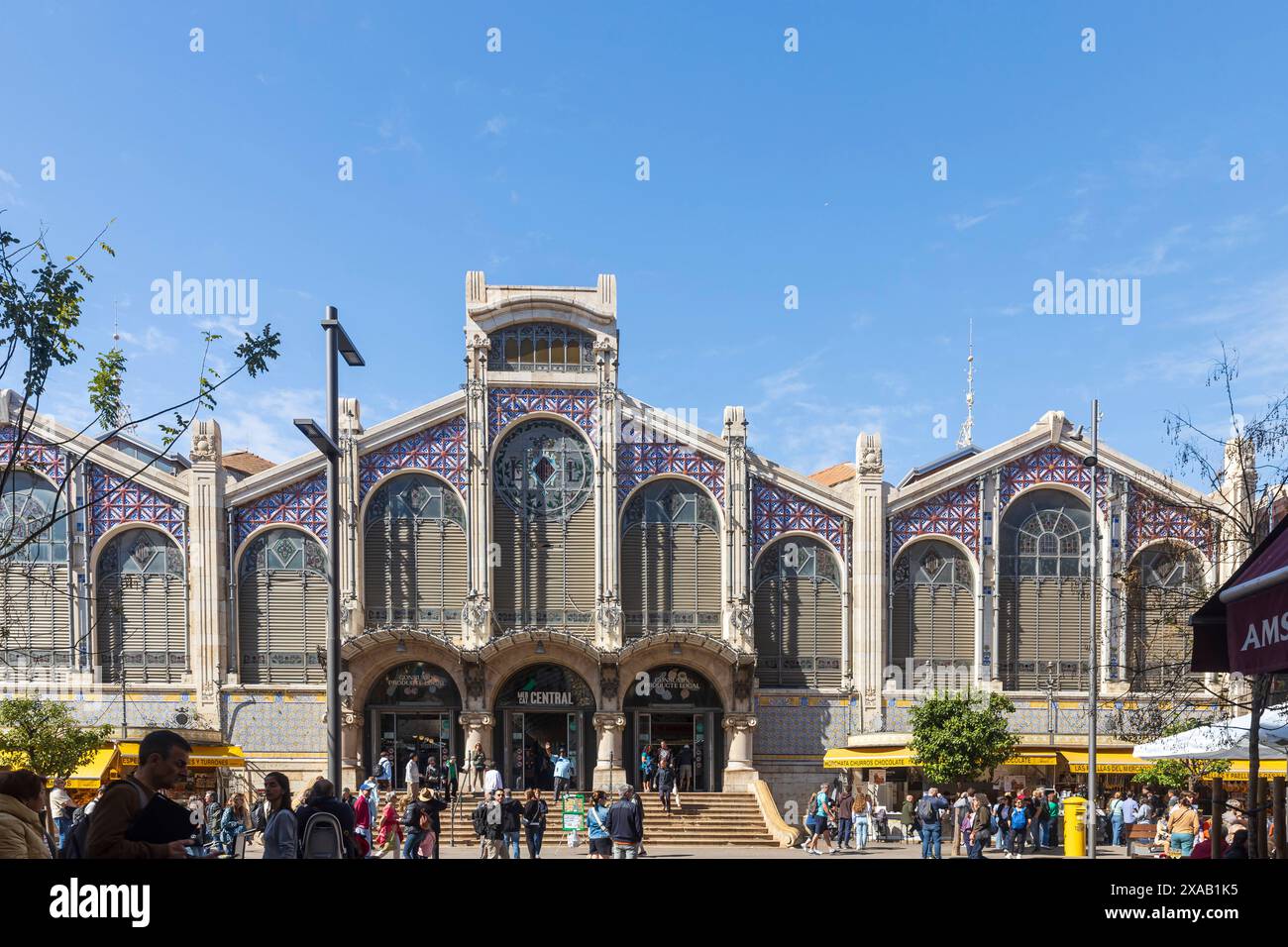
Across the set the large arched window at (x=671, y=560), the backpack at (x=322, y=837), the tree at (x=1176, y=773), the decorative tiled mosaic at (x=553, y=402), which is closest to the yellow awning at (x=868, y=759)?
the large arched window at (x=671, y=560)

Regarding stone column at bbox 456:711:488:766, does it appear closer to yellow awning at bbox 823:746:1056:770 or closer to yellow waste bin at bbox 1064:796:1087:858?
yellow awning at bbox 823:746:1056:770

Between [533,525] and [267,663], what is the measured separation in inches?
351

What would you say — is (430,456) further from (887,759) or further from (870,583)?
(887,759)

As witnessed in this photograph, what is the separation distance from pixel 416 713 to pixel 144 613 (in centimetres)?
861

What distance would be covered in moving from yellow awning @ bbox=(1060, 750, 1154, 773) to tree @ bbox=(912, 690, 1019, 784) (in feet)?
9.17

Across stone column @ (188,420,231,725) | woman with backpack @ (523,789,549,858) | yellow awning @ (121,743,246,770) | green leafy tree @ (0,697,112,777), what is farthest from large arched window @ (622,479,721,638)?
green leafy tree @ (0,697,112,777)

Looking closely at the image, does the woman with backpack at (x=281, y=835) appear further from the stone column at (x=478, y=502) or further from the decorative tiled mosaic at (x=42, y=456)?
the decorative tiled mosaic at (x=42, y=456)

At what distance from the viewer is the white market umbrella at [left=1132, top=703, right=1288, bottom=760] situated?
36.3ft

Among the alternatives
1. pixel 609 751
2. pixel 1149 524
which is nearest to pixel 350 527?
pixel 609 751

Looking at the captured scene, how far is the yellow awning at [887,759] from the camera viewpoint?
30188 millimetres

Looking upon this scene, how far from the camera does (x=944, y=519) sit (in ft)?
111

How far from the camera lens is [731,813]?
29953 mm
